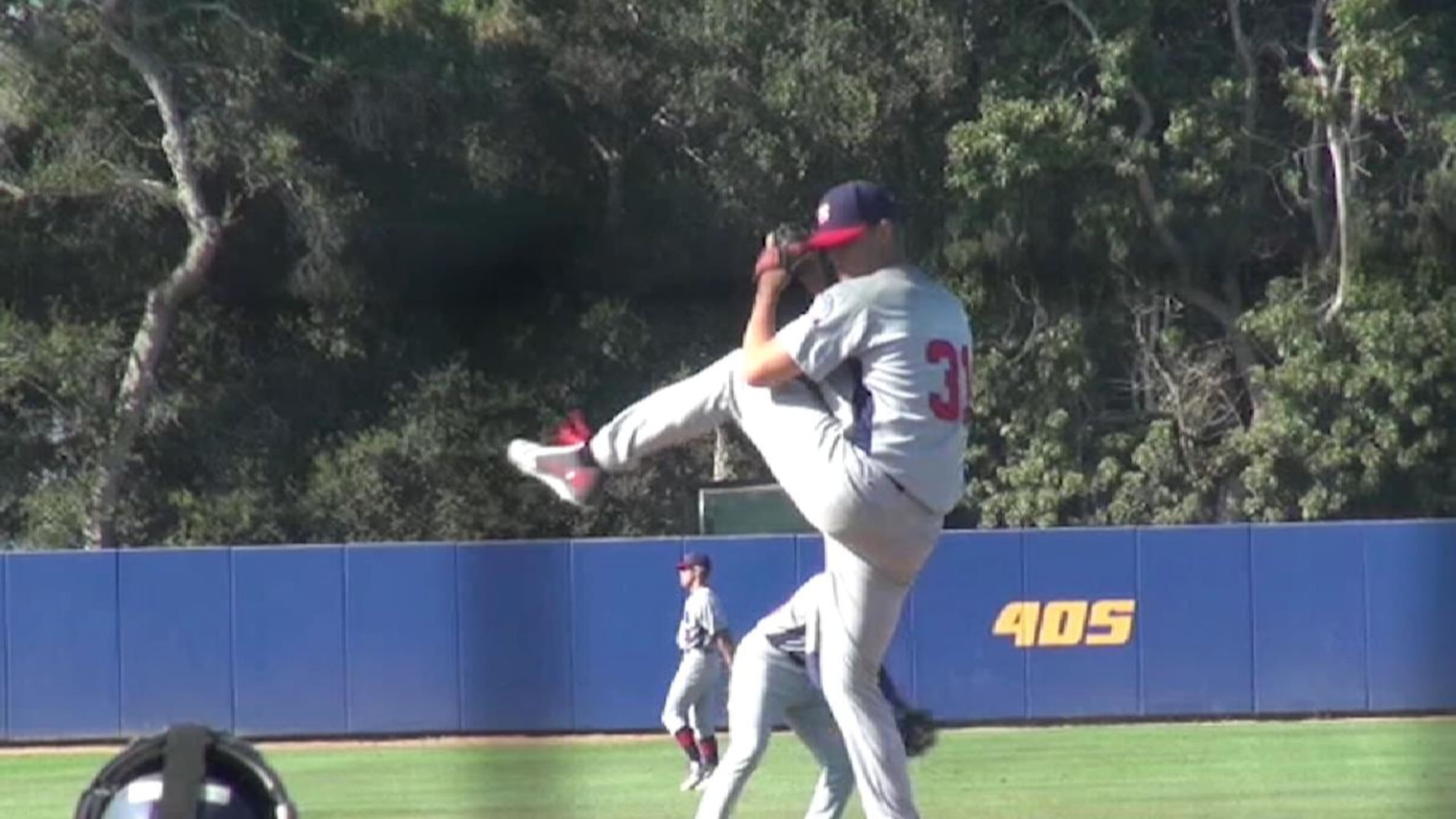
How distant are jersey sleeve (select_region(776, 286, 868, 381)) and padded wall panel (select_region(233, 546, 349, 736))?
1336cm

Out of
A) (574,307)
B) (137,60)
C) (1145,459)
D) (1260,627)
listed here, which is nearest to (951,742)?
(1260,627)

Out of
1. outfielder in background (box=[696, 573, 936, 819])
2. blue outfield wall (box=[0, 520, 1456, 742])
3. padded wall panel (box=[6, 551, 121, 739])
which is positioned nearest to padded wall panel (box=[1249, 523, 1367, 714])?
blue outfield wall (box=[0, 520, 1456, 742])

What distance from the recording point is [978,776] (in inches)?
550

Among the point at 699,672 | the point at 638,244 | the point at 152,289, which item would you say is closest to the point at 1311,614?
the point at 699,672

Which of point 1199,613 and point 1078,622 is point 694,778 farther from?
point 1199,613

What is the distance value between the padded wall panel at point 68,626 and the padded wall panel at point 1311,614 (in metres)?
7.57

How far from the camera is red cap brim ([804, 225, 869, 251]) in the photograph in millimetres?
4637

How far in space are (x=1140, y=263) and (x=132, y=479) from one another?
9004 millimetres

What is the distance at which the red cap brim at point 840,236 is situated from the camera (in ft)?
15.2

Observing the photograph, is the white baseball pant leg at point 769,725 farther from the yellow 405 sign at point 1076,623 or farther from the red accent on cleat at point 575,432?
the yellow 405 sign at point 1076,623

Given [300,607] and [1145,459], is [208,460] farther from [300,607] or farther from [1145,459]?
[1145,459]

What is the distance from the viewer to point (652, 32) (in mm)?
23781

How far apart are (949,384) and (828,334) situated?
0.25 meters

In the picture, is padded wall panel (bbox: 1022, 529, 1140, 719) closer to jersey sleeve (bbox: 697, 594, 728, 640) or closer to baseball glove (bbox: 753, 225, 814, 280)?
jersey sleeve (bbox: 697, 594, 728, 640)
